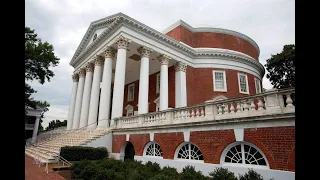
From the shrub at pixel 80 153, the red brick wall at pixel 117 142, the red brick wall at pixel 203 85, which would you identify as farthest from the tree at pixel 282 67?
the shrub at pixel 80 153

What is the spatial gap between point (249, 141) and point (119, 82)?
523 inches

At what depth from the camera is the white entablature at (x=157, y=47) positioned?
66.4 feet

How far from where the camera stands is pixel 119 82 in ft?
61.4

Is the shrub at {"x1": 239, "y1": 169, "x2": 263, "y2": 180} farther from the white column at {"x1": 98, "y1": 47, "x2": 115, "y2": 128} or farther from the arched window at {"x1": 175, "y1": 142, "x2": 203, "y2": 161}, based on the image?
the white column at {"x1": 98, "y1": 47, "x2": 115, "y2": 128}

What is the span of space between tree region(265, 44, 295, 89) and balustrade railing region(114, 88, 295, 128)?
855 inches

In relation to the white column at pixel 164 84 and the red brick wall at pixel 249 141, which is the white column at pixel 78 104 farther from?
the red brick wall at pixel 249 141

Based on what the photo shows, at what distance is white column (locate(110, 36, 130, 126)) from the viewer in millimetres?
18205

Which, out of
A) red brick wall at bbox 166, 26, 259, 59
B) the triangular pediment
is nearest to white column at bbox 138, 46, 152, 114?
the triangular pediment

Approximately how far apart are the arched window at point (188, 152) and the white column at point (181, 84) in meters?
12.2
